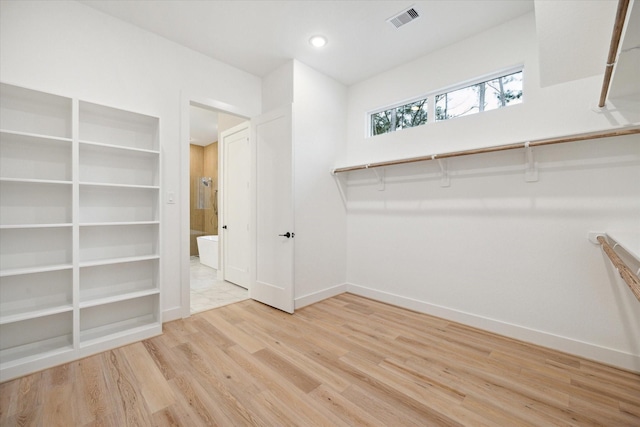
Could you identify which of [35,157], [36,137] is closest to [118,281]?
[35,157]

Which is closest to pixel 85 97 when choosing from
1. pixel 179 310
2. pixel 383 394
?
pixel 179 310

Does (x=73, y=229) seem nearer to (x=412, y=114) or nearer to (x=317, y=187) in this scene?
(x=317, y=187)

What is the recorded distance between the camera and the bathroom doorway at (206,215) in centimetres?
369

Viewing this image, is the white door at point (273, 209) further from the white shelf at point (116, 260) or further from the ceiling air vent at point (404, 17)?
the ceiling air vent at point (404, 17)

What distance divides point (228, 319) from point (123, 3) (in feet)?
9.82

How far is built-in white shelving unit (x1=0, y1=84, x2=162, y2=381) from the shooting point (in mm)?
1995

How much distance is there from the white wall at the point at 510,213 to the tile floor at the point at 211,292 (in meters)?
1.80

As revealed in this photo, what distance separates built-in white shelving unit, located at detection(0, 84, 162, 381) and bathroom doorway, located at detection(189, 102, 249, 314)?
774 millimetres

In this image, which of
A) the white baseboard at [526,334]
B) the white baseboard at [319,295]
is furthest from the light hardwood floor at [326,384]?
the white baseboard at [319,295]

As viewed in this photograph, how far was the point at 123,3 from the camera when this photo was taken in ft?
7.54

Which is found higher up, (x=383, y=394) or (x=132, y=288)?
(x=132, y=288)

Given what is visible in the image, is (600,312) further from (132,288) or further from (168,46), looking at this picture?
(168,46)

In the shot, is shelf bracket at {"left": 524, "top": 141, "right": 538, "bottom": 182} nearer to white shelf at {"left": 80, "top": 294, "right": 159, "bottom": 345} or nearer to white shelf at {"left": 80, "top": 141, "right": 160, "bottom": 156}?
white shelf at {"left": 80, "top": 141, "right": 160, "bottom": 156}

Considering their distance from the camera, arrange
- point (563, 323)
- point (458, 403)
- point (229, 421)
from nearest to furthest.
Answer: point (229, 421), point (458, 403), point (563, 323)
